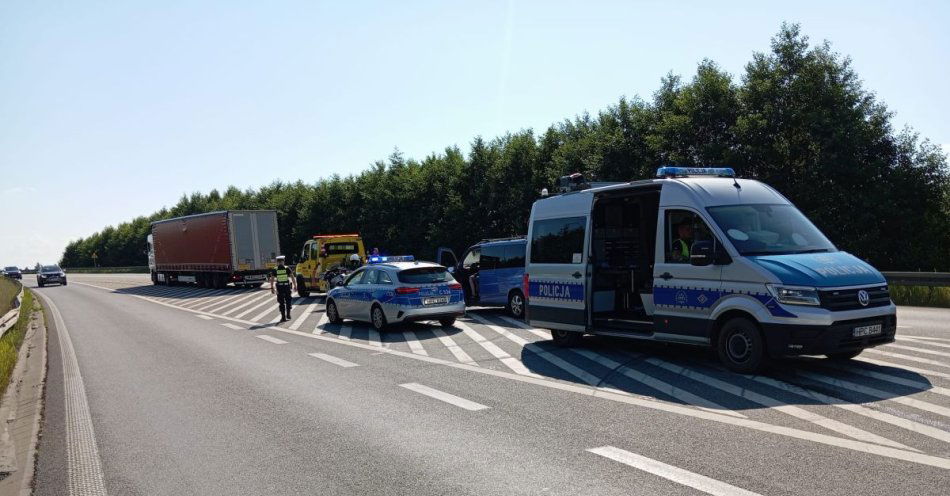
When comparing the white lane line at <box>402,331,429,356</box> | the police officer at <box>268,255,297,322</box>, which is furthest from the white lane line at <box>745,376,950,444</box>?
the police officer at <box>268,255,297,322</box>

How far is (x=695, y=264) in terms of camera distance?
9.12 metres

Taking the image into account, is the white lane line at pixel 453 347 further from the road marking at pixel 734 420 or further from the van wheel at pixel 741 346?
the van wheel at pixel 741 346

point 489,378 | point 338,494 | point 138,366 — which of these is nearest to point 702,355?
point 489,378

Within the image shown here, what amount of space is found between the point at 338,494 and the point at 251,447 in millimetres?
1854

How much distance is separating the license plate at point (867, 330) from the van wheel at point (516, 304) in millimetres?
10086

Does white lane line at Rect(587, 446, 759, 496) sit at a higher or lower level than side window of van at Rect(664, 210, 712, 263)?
lower

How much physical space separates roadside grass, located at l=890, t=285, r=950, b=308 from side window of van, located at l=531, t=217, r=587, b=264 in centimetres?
1115

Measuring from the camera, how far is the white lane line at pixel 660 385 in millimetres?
7199

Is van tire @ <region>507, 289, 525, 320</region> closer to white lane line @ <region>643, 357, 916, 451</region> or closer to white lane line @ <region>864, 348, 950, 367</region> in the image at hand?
white lane line @ <region>643, 357, 916, 451</region>

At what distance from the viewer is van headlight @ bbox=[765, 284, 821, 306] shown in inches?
316

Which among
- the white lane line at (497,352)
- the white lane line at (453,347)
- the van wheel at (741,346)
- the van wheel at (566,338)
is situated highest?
the van wheel at (741,346)

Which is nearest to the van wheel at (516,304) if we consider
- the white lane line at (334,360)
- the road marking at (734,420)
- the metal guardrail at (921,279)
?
the white lane line at (334,360)

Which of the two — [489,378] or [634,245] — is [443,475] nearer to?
[489,378]

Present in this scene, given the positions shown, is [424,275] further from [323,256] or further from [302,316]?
[323,256]
